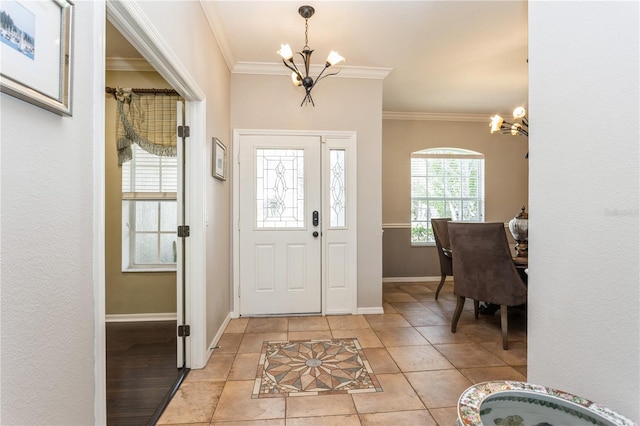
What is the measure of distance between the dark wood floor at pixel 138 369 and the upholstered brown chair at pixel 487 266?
2597 millimetres

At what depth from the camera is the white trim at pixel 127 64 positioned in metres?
3.04

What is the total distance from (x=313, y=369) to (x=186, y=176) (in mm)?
1736

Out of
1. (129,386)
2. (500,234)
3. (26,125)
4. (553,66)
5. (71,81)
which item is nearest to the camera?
(26,125)

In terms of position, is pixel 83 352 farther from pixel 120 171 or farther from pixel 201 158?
pixel 120 171

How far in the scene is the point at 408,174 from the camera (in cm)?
511

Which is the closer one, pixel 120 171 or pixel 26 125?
pixel 26 125

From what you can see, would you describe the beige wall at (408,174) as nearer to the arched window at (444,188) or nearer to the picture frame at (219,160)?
the arched window at (444,188)

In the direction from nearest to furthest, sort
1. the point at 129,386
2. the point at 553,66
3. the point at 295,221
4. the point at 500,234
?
the point at 553,66 → the point at 129,386 → the point at 500,234 → the point at 295,221

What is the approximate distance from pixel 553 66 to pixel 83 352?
190 centimetres

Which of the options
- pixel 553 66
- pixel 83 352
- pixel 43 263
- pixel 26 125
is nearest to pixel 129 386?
pixel 83 352

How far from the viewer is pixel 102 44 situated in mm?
1096

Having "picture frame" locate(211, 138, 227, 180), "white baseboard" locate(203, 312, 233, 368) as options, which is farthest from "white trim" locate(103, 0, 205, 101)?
"white baseboard" locate(203, 312, 233, 368)

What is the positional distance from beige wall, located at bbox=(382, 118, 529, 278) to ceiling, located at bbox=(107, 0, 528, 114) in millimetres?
1154

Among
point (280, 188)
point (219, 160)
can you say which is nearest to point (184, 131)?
point (219, 160)
